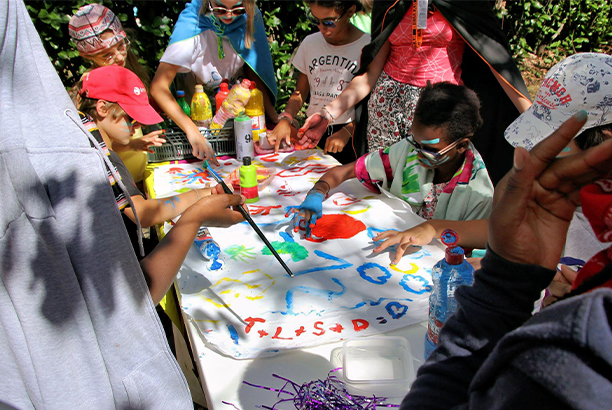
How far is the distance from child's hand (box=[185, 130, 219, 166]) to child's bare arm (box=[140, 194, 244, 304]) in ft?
3.68

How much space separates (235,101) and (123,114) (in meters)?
0.89

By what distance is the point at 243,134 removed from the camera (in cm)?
266

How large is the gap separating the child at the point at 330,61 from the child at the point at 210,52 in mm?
333

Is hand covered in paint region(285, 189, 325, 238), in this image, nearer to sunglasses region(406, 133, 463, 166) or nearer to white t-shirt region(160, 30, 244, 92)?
sunglasses region(406, 133, 463, 166)

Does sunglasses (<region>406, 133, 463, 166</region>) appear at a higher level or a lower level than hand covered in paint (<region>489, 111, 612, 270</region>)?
lower

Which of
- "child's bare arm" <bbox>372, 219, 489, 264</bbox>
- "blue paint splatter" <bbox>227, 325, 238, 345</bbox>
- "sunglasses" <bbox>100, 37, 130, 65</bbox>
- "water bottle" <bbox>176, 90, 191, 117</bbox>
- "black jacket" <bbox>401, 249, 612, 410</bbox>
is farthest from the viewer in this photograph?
"water bottle" <bbox>176, 90, 191, 117</bbox>

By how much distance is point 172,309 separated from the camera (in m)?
1.76

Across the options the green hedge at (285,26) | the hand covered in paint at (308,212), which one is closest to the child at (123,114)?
the hand covered in paint at (308,212)

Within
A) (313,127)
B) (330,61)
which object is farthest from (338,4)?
(313,127)

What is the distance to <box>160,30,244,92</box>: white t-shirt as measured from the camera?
9.57 feet

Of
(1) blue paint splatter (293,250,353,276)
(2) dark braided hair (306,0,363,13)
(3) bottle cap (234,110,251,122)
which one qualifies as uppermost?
(2) dark braided hair (306,0,363,13)

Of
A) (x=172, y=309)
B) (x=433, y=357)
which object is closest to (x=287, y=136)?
(x=172, y=309)

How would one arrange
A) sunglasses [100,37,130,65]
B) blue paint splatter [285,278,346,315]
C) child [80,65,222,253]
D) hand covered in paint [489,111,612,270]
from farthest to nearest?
sunglasses [100,37,130,65], child [80,65,222,253], blue paint splatter [285,278,346,315], hand covered in paint [489,111,612,270]

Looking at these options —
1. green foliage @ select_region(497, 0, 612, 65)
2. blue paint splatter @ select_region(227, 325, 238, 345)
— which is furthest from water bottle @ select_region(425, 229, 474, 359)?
green foliage @ select_region(497, 0, 612, 65)
